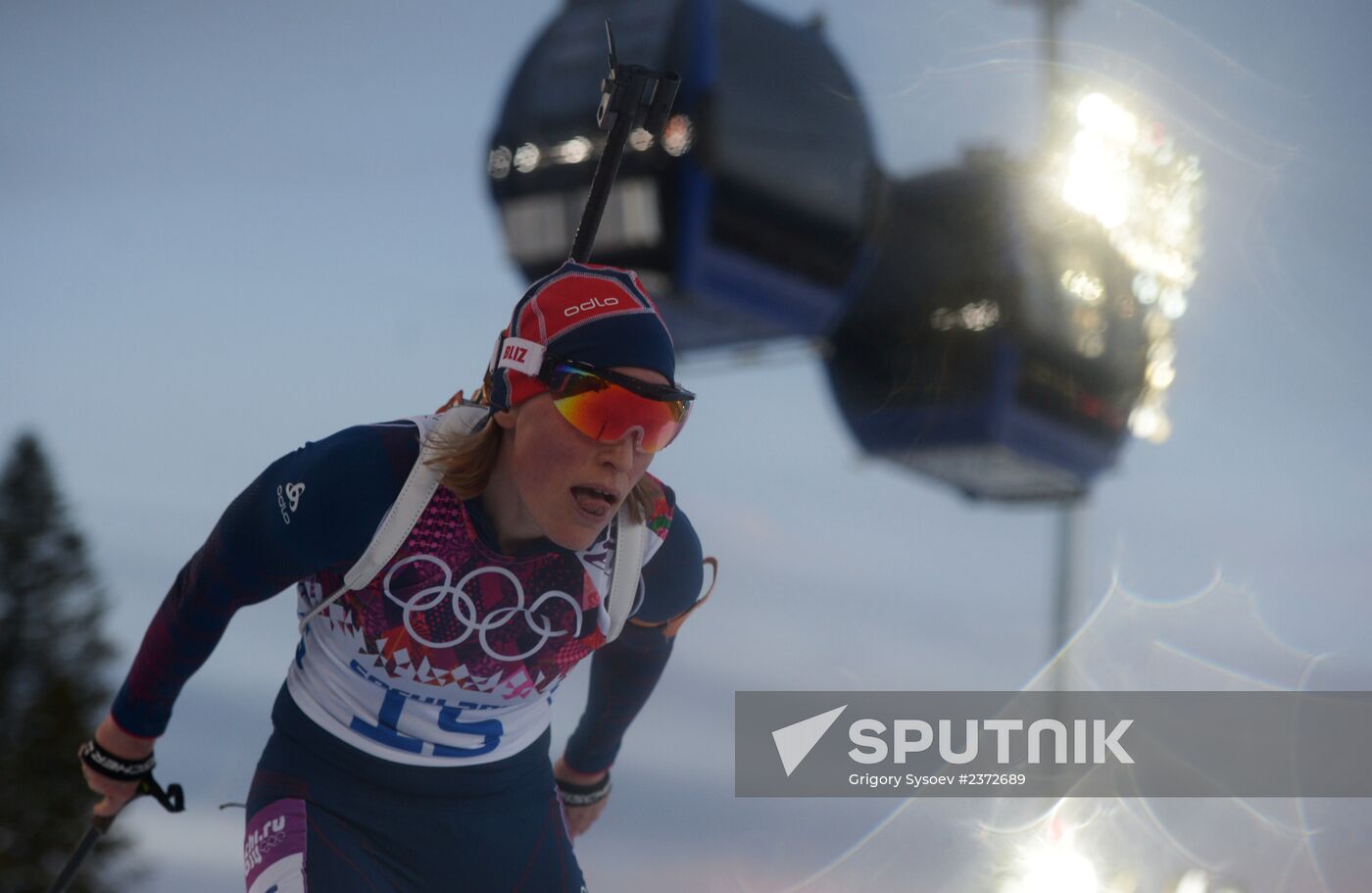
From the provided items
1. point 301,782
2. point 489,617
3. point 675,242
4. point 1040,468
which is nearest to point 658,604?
point 489,617

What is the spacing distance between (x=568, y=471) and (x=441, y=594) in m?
0.38

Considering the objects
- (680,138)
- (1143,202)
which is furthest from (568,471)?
(1143,202)

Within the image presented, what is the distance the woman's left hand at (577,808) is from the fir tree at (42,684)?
1738cm

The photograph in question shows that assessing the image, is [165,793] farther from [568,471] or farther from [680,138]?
[680,138]

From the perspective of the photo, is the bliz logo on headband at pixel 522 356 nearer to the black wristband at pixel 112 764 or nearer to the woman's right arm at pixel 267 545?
the woman's right arm at pixel 267 545

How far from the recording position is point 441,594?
2719 millimetres

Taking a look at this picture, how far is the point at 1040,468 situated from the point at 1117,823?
1726 cm

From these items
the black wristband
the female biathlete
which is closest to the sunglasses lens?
the female biathlete

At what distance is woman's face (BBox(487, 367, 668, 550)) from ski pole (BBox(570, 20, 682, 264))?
3.02 ft

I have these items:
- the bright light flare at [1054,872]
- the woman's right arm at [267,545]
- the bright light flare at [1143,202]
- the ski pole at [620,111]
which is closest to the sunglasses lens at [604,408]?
the woman's right arm at [267,545]

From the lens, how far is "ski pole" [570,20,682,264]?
353cm

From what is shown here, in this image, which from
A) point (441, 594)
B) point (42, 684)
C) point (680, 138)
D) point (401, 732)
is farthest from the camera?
point (42, 684)

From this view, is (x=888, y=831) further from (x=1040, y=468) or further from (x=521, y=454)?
(x=1040, y=468)

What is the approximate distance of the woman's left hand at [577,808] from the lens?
11.8 feet
